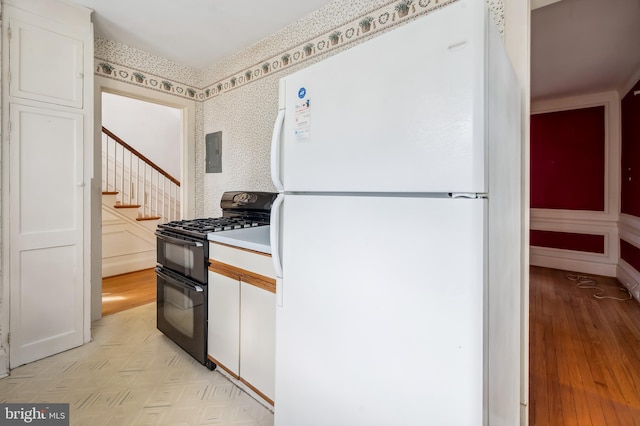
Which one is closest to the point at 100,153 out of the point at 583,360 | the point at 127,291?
the point at 127,291

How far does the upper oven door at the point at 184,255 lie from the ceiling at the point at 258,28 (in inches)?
65.1

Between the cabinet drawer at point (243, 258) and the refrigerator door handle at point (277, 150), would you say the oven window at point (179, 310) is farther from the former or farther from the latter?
the refrigerator door handle at point (277, 150)

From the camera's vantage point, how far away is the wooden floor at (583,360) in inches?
63.6

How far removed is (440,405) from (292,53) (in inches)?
96.4

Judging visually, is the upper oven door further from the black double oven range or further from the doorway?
the doorway

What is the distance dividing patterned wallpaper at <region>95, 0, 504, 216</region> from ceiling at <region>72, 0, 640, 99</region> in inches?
3.8

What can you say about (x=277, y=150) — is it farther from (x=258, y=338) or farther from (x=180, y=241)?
(x=180, y=241)

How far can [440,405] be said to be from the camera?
76 cm

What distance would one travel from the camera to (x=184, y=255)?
2.03 meters

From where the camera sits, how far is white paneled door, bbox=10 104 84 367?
6.35 ft

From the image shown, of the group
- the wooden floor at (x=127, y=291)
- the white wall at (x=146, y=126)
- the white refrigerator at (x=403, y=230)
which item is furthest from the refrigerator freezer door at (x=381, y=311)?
the white wall at (x=146, y=126)

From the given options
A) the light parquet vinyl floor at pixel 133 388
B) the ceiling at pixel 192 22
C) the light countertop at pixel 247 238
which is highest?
the ceiling at pixel 192 22

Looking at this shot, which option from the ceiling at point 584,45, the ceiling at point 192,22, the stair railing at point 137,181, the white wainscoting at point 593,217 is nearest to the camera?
the ceiling at point 192,22

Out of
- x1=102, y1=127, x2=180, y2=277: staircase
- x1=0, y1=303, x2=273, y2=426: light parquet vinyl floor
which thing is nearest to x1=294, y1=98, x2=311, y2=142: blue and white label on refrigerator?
x1=0, y1=303, x2=273, y2=426: light parquet vinyl floor
